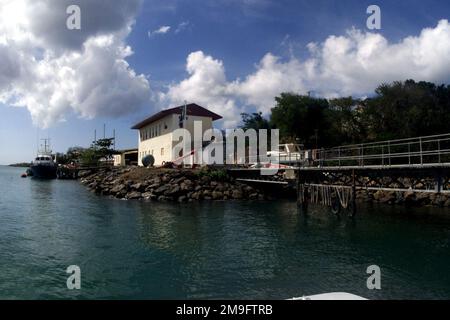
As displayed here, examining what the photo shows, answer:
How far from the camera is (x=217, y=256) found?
15.9 m

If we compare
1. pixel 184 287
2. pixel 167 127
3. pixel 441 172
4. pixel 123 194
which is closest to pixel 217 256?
pixel 184 287

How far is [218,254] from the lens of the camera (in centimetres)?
1627

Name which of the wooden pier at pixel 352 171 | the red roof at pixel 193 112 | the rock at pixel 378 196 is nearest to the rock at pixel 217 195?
the wooden pier at pixel 352 171

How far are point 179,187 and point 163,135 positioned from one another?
18.5 meters

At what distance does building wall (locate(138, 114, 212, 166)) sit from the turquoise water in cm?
2518

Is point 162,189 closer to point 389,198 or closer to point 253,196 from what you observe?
point 253,196

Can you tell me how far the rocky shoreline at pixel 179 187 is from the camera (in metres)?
37.8

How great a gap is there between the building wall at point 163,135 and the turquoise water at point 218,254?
25.2m

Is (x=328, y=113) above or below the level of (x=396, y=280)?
above

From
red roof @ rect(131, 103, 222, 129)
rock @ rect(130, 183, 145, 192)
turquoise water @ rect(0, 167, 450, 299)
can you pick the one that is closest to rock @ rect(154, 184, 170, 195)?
rock @ rect(130, 183, 145, 192)

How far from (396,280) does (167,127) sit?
145 ft

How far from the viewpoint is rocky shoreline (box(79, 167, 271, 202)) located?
3784 centimetres

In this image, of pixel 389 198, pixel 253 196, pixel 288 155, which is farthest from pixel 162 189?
pixel 389 198
